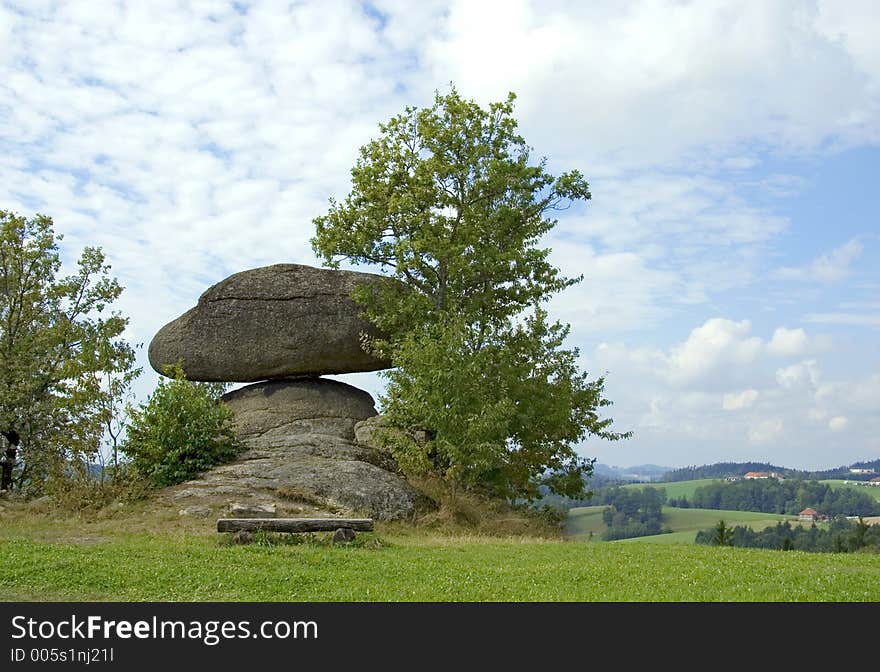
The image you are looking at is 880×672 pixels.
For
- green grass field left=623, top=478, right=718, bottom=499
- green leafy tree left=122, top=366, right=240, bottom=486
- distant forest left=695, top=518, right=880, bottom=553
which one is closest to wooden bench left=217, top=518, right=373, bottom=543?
green leafy tree left=122, top=366, right=240, bottom=486

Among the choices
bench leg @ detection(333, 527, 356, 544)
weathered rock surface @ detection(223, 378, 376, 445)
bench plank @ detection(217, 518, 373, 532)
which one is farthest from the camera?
weathered rock surface @ detection(223, 378, 376, 445)

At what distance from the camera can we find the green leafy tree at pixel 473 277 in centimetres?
2769

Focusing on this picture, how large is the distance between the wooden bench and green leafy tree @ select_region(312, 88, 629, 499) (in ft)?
22.3

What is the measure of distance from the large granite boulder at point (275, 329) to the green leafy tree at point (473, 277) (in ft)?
3.58

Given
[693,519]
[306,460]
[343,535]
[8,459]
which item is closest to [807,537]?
[693,519]

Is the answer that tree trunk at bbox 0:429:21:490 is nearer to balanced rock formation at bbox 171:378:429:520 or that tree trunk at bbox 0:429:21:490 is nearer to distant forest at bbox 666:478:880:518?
balanced rock formation at bbox 171:378:429:520

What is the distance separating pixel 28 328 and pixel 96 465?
10.4 metres

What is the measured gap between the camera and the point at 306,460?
26562mm

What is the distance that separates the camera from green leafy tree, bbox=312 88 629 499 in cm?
2769

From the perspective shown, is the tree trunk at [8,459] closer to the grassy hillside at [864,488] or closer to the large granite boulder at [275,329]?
the large granite boulder at [275,329]

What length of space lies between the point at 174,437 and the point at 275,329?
24.8 feet

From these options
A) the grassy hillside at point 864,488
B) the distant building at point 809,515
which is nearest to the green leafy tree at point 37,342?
the distant building at point 809,515
